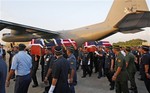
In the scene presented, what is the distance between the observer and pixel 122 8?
19359mm

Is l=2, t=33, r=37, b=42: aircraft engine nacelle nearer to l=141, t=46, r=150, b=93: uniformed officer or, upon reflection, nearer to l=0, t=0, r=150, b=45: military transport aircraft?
l=0, t=0, r=150, b=45: military transport aircraft

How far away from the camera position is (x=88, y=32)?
1894 cm

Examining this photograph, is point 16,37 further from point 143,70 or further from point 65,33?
point 143,70

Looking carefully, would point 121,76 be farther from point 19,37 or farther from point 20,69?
point 19,37

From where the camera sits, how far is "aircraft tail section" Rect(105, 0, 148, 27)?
62.6ft

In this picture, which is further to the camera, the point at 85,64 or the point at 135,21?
the point at 135,21

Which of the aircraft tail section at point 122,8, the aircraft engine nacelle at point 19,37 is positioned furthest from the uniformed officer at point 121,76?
the aircraft engine nacelle at point 19,37

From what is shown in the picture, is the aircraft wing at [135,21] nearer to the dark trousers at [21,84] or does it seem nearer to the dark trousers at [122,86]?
the dark trousers at [122,86]

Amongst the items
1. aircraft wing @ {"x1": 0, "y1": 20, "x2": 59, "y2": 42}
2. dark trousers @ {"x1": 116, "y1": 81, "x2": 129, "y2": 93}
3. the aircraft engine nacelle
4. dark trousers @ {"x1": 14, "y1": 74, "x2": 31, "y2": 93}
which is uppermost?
aircraft wing @ {"x1": 0, "y1": 20, "x2": 59, "y2": 42}

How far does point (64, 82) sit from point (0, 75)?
4.33ft

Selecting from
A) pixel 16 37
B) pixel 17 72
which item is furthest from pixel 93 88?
pixel 16 37

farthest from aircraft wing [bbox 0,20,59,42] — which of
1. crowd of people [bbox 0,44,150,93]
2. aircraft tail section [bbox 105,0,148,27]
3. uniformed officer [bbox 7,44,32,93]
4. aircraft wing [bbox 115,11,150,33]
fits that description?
uniformed officer [bbox 7,44,32,93]

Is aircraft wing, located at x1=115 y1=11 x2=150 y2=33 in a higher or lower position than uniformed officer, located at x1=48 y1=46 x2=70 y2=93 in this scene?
higher

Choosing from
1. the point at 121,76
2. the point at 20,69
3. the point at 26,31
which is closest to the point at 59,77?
the point at 20,69
